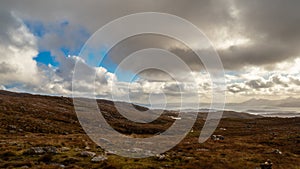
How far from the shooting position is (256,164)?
32719 mm

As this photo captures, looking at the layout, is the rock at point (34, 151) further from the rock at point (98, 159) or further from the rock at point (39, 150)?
the rock at point (98, 159)

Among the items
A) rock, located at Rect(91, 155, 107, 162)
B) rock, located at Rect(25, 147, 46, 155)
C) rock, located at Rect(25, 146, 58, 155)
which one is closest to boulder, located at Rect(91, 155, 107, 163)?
rock, located at Rect(91, 155, 107, 162)

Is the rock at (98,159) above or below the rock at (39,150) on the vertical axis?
below

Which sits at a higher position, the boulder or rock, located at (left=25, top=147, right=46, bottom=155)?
rock, located at (left=25, top=147, right=46, bottom=155)

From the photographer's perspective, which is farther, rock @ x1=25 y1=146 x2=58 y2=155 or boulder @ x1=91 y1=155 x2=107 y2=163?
rock @ x1=25 y1=146 x2=58 y2=155

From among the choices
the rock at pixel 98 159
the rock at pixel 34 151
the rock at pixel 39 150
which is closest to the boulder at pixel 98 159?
the rock at pixel 98 159

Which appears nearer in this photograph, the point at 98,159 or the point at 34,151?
the point at 98,159

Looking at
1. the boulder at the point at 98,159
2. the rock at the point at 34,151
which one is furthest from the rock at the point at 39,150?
the boulder at the point at 98,159

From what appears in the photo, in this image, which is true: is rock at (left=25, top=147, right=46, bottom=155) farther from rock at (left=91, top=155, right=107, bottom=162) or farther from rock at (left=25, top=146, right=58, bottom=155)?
rock at (left=91, top=155, right=107, bottom=162)

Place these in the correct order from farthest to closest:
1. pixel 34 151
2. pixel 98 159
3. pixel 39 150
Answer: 1. pixel 39 150
2. pixel 34 151
3. pixel 98 159

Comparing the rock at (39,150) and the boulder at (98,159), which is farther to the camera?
the rock at (39,150)

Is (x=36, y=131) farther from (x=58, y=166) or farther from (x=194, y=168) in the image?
(x=194, y=168)

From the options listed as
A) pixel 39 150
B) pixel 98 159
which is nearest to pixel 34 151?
pixel 39 150

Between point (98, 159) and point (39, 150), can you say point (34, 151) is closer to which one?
point (39, 150)
